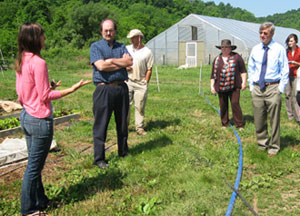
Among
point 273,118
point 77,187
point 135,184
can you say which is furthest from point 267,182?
point 77,187

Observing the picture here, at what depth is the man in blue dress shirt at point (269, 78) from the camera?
459 cm

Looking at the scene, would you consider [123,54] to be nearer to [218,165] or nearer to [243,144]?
[218,165]

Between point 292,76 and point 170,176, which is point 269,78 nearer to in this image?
point 170,176

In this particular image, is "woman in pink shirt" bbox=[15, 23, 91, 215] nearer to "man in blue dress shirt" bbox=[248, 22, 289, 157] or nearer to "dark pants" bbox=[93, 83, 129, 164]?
"dark pants" bbox=[93, 83, 129, 164]

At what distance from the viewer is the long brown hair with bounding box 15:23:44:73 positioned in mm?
2770

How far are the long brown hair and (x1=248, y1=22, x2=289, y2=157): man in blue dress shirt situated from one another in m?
3.27

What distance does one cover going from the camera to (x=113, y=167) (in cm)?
440

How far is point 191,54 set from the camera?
27875 millimetres

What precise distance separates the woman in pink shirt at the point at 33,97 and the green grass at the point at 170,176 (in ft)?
2.09

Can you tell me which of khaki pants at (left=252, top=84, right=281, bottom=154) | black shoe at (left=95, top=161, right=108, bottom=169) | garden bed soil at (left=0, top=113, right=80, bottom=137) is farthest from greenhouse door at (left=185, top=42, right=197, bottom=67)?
black shoe at (left=95, top=161, right=108, bottom=169)

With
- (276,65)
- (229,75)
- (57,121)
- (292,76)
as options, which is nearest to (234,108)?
(229,75)

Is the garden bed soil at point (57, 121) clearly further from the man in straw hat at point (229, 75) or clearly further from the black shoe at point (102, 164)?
the man in straw hat at point (229, 75)

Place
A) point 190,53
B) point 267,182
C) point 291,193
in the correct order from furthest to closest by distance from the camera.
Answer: point 190,53 → point 267,182 → point 291,193

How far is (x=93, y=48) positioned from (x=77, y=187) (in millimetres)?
1883
